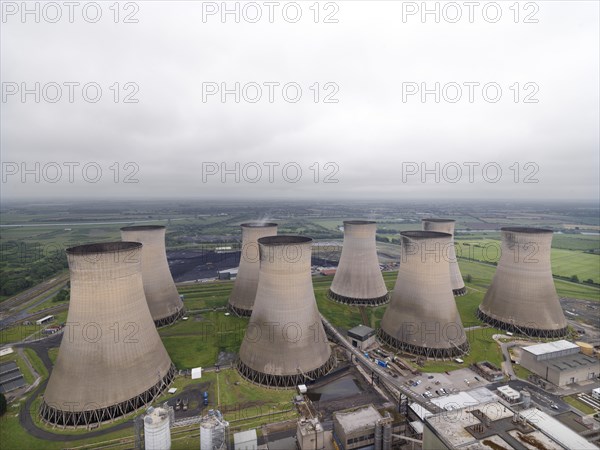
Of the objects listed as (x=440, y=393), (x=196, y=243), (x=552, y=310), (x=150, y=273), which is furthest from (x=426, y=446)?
(x=196, y=243)

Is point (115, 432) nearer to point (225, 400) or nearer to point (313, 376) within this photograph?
point (225, 400)

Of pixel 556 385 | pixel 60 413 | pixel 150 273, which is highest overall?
pixel 150 273

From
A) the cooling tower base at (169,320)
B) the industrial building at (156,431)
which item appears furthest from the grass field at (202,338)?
the industrial building at (156,431)

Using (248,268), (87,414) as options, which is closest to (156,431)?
(87,414)

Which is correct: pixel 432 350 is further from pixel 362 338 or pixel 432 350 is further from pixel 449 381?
pixel 362 338

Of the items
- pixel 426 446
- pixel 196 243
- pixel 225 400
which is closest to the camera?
pixel 426 446

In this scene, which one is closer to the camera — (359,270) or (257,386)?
(257,386)
